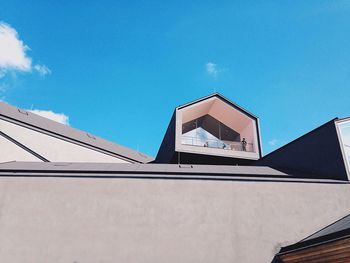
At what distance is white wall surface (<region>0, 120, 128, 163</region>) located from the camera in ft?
55.6

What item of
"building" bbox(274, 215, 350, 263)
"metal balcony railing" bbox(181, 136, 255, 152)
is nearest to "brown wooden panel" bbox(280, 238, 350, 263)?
"building" bbox(274, 215, 350, 263)

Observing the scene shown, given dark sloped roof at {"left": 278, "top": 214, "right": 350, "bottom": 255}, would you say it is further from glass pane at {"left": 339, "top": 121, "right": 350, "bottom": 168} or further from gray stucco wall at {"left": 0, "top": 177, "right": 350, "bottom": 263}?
glass pane at {"left": 339, "top": 121, "right": 350, "bottom": 168}

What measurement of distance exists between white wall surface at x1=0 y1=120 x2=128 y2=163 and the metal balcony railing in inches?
259

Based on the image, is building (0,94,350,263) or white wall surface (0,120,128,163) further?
white wall surface (0,120,128,163)

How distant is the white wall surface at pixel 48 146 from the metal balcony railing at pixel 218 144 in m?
6.58

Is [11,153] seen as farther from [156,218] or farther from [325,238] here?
[325,238]

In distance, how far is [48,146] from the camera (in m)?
17.9

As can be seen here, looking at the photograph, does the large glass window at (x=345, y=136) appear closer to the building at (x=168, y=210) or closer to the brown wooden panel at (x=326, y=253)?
the building at (x=168, y=210)

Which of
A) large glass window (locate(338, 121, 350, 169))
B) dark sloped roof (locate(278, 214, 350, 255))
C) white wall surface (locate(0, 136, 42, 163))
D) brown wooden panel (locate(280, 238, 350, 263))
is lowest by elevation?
brown wooden panel (locate(280, 238, 350, 263))

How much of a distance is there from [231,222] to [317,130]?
5.81 meters

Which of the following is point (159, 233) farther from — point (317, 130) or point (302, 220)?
point (317, 130)

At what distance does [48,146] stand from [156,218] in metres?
10.5

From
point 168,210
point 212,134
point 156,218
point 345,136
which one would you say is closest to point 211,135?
point 212,134

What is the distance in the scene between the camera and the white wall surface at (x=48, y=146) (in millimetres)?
16938
